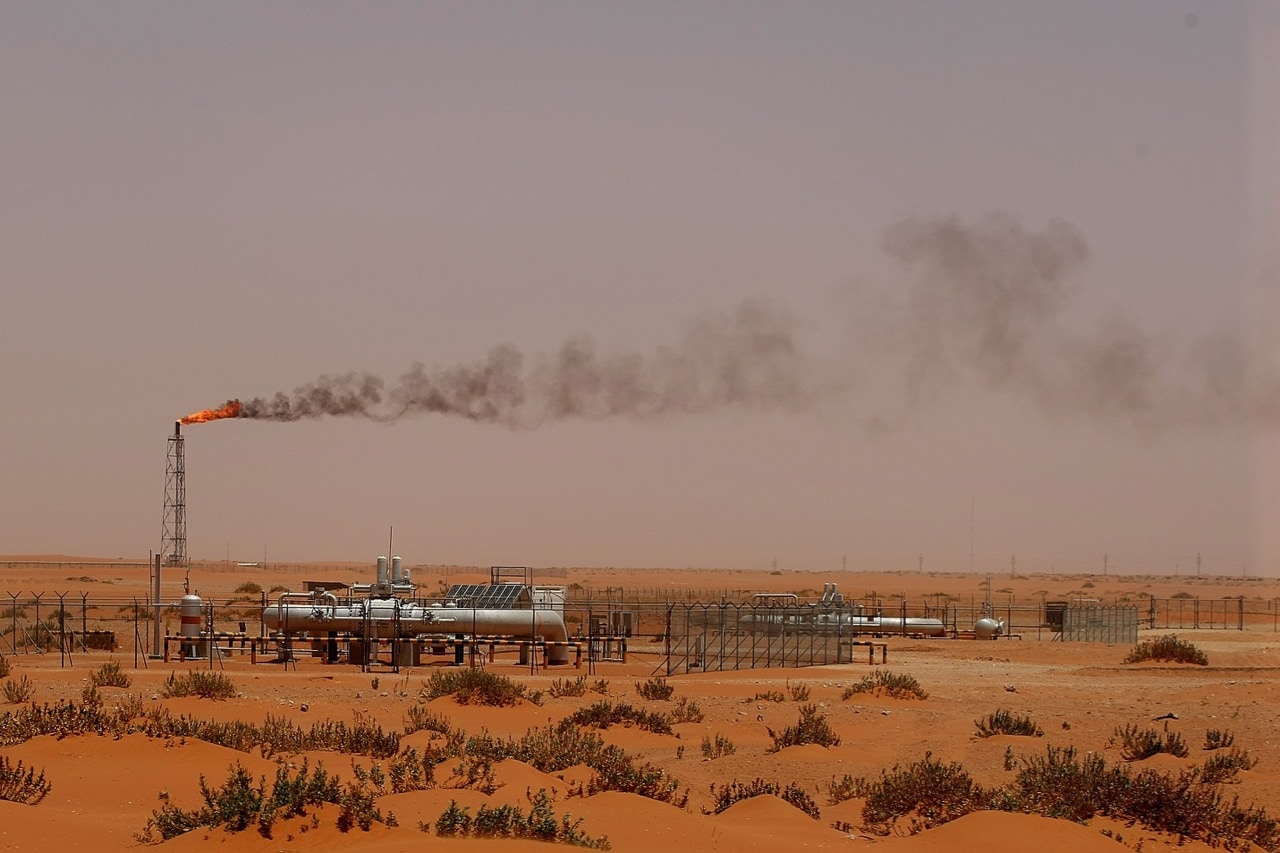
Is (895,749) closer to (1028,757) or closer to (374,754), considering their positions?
(1028,757)

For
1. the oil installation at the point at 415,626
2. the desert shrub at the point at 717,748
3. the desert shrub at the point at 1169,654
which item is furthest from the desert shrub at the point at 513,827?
the desert shrub at the point at 1169,654

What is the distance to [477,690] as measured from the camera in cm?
2906

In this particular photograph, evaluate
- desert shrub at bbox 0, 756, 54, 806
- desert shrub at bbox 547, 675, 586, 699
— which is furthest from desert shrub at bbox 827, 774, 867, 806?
desert shrub at bbox 547, 675, 586, 699

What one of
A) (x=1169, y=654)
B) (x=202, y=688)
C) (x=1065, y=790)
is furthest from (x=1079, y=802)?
(x=1169, y=654)

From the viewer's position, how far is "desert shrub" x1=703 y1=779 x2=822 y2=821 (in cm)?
1795

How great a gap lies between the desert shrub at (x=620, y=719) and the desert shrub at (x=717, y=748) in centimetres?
173

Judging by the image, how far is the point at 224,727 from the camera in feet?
72.2

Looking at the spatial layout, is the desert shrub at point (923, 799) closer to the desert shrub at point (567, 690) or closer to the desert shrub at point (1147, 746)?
the desert shrub at point (1147, 746)

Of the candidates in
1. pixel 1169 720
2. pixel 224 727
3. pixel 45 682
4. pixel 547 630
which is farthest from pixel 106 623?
pixel 1169 720

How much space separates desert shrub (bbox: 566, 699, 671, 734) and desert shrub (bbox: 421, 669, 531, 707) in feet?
9.15

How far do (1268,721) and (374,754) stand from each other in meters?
17.1

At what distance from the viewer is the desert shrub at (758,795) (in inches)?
707

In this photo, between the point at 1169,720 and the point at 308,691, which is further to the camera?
the point at 308,691

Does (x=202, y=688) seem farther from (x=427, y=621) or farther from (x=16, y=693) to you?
(x=427, y=621)
